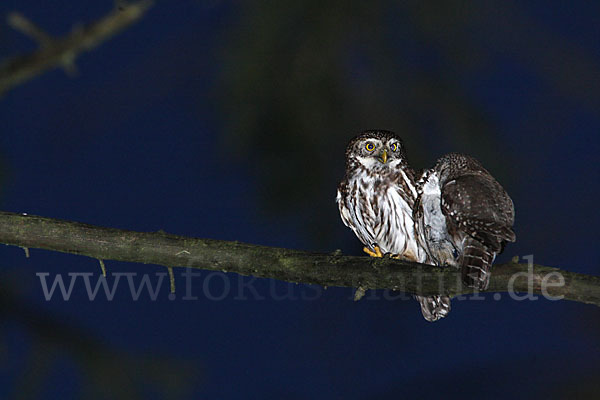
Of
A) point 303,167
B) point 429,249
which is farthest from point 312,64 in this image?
point 429,249

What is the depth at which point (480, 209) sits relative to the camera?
246 centimetres

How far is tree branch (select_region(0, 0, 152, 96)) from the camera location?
209 centimetres

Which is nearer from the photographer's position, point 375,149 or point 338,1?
point 375,149

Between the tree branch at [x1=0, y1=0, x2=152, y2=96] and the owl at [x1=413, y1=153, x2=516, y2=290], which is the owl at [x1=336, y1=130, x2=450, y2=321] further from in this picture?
the tree branch at [x1=0, y1=0, x2=152, y2=96]

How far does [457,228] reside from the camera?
2551 mm

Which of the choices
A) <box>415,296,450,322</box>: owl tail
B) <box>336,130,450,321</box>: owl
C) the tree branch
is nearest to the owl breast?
<box>336,130,450,321</box>: owl

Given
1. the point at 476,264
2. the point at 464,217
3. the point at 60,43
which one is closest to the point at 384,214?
the point at 464,217

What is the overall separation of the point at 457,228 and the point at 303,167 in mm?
1949

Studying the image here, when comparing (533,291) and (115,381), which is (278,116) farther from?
(533,291)

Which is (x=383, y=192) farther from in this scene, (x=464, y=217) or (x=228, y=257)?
(x=228, y=257)

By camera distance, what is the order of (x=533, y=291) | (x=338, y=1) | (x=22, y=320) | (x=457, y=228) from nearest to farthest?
(x=533, y=291) < (x=457, y=228) < (x=338, y=1) < (x=22, y=320)

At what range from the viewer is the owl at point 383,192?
3309 mm

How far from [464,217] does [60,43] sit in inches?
59.8

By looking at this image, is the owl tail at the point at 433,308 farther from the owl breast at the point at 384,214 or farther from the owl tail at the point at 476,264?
the owl tail at the point at 476,264
